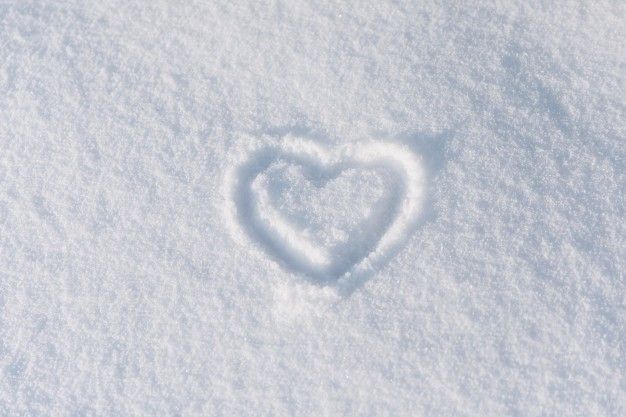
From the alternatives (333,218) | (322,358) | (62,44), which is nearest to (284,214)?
(333,218)

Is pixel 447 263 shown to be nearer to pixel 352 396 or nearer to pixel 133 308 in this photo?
pixel 352 396

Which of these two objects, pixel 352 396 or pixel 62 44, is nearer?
pixel 352 396

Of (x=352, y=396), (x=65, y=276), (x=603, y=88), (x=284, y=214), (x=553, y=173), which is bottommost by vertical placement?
(x=65, y=276)

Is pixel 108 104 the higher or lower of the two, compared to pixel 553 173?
lower
